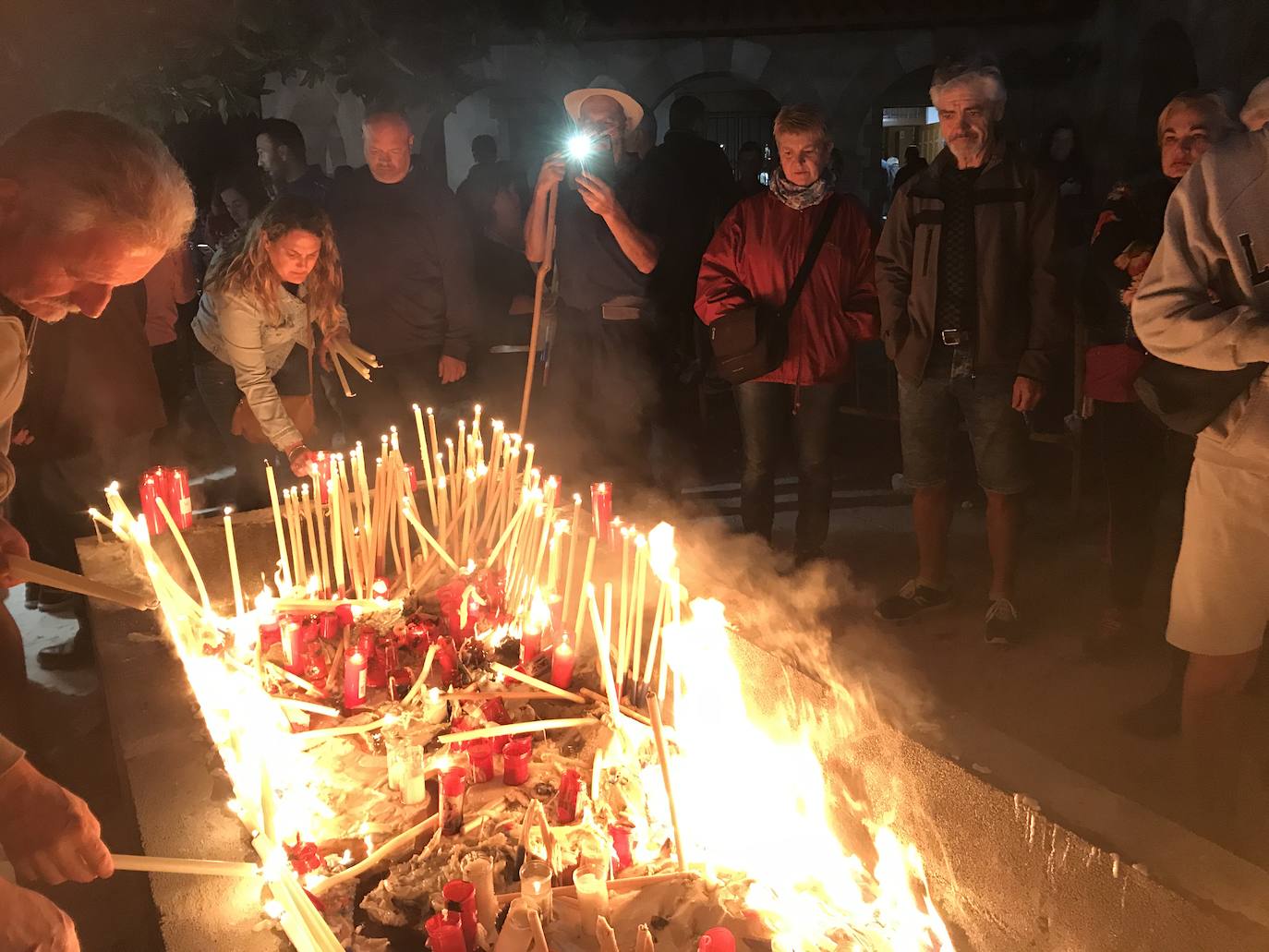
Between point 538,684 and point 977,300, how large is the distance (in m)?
2.04

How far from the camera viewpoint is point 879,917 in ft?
7.14

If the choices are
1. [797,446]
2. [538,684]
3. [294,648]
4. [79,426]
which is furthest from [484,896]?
[79,426]

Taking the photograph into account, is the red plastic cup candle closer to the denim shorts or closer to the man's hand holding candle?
the denim shorts

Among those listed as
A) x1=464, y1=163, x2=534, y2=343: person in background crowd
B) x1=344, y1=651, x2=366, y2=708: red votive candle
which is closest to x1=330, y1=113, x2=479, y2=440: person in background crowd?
x1=464, y1=163, x2=534, y2=343: person in background crowd

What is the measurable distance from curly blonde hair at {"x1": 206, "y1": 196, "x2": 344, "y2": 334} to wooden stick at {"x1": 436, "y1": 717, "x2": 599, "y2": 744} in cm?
192

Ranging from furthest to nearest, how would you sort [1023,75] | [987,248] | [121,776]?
[1023,75]
[987,248]
[121,776]

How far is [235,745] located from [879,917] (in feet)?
4.83

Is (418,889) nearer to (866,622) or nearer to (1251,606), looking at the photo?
(1251,606)

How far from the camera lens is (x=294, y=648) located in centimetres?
321

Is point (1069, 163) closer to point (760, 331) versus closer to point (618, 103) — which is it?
point (618, 103)

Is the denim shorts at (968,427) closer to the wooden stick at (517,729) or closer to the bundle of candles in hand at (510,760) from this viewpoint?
the bundle of candles in hand at (510,760)

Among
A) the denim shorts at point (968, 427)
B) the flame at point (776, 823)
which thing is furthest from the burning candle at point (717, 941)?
the denim shorts at point (968, 427)

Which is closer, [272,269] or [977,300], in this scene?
[977,300]

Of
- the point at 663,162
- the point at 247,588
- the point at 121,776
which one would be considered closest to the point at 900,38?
the point at 663,162
